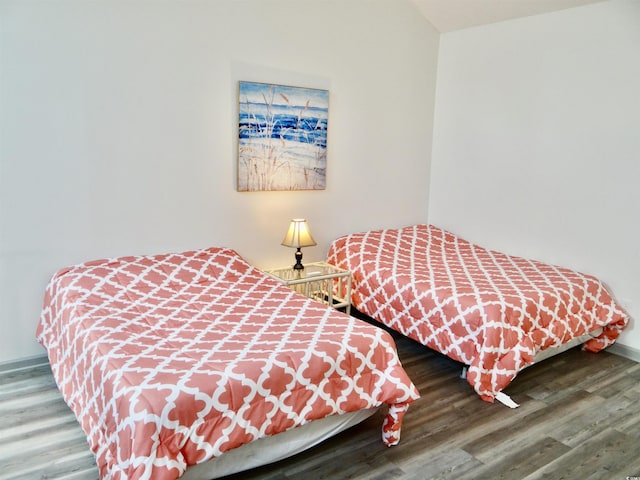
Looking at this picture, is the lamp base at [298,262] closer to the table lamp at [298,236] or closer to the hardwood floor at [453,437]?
the table lamp at [298,236]

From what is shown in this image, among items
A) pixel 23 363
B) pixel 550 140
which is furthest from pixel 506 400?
pixel 23 363

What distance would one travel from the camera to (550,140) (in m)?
3.62

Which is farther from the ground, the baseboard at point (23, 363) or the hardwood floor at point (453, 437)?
the baseboard at point (23, 363)

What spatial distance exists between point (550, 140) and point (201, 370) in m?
2.98

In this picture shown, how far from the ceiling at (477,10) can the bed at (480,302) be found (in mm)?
1773

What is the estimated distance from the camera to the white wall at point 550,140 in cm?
324

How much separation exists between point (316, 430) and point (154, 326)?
0.90 meters

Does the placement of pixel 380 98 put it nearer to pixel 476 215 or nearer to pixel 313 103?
pixel 313 103

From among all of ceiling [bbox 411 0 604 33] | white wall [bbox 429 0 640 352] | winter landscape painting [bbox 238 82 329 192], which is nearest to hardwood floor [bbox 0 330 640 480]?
white wall [bbox 429 0 640 352]

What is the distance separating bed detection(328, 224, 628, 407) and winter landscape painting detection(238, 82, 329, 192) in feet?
2.17

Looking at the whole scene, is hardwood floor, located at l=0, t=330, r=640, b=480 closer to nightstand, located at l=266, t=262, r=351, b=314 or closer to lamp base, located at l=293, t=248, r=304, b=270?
nightstand, located at l=266, t=262, r=351, b=314

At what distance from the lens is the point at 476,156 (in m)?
4.13

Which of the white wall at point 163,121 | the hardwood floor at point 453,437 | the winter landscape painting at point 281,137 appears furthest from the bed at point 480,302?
the winter landscape painting at point 281,137

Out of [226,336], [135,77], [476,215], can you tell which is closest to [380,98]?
[476,215]
